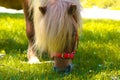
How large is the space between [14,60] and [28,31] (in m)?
0.46

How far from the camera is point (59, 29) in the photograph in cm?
424

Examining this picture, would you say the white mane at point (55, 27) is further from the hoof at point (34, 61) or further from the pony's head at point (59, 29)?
the hoof at point (34, 61)

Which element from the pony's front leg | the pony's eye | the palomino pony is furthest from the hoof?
the pony's eye

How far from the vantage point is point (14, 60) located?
5.66 metres

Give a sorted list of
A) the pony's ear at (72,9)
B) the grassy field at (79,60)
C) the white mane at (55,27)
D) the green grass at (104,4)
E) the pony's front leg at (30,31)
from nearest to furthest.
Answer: the white mane at (55,27)
the pony's ear at (72,9)
the grassy field at (79,60)
the pony's front leg at (30,31)
the green grass at (104,4)

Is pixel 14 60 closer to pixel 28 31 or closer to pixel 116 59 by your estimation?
pixel 28 31

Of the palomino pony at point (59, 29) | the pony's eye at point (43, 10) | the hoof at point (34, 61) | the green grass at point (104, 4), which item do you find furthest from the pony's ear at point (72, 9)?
the green grass at point (104, 4)

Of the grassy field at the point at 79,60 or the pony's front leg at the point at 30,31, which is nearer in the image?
the grassy field at the point at 79,60

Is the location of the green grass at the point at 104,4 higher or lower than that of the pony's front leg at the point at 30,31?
higher

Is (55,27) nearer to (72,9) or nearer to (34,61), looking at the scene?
(72,9)

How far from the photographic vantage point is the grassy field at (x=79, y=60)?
4.69 m

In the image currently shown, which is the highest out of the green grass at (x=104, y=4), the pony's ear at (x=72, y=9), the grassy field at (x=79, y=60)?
the green grass at (x=104, y=4)

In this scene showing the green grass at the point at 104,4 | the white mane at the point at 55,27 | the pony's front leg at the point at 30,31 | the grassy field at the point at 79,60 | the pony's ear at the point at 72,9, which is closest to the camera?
the white mane at the point at 55,27

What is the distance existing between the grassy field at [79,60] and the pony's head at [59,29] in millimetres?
294
